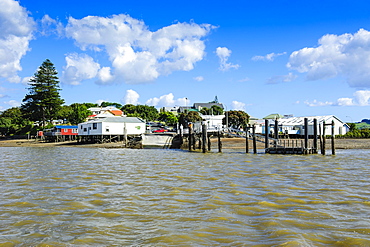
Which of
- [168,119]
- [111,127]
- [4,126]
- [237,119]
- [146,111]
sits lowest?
[111,127]

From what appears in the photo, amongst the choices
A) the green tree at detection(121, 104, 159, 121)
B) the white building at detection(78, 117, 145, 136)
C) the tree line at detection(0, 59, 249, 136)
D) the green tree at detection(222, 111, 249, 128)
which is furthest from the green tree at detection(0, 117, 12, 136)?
the green tree at detection(222, 111, 249, 128)

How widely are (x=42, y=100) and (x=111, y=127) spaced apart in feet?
93.8

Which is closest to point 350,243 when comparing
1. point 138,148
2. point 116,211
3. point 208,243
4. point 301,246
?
point 301,246

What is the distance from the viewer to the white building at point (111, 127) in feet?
201

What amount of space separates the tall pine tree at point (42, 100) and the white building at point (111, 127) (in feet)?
58.8

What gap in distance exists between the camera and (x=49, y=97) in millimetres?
80688

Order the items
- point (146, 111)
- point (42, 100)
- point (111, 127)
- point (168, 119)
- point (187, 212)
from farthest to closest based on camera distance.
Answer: point (146, 111) → point (168, 119) → point (42, 100) → point (111, 127) → point (187, 212)

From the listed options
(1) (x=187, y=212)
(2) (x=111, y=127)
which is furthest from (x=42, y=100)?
(1) (x=187, y=212)

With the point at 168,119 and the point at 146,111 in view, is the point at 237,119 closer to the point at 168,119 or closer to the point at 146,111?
the point at 168,119

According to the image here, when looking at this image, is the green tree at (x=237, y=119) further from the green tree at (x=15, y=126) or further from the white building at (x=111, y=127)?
the green tree at (x=15, y=126)

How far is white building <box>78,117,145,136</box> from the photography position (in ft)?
201

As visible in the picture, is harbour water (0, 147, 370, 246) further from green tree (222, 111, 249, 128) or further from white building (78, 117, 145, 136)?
green tree (222, 111, 249, 128)

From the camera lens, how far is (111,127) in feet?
203

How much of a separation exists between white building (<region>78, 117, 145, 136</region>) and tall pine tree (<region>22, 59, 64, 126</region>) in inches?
706
